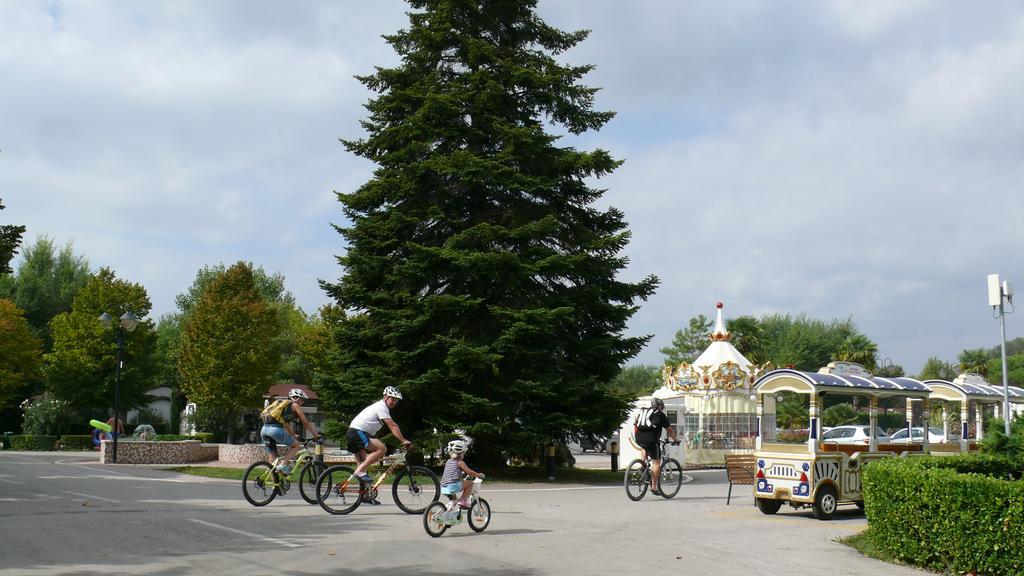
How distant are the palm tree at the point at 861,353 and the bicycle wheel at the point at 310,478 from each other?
5080 cm

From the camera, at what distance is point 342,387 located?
2452 centimetres

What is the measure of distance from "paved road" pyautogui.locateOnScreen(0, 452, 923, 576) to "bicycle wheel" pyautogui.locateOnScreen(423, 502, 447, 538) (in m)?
0.17

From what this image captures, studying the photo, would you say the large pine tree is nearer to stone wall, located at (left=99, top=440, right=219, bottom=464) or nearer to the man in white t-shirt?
the man in white t-shirt

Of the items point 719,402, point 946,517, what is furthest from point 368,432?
point 719,402

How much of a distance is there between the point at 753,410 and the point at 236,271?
1228 inches

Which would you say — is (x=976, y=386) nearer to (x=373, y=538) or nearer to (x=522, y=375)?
(x=522, y=375)

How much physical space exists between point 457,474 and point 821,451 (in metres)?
7.40

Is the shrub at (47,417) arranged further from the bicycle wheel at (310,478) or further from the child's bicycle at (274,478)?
the bicycle wheel at (310,478)

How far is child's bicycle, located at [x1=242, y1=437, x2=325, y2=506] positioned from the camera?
14.5 metres

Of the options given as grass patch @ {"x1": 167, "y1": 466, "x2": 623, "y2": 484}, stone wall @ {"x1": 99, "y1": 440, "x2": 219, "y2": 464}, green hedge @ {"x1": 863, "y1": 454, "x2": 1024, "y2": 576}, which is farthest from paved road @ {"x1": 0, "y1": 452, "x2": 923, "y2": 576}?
stone wall @ {"x1": 99, "y1": 440, "x2": 219, "y2": 464}

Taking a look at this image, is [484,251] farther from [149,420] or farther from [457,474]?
[149,420]

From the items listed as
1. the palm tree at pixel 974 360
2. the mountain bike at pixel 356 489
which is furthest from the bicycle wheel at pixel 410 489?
the palm tree at pixel 974 360

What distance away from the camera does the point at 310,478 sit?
1451cm

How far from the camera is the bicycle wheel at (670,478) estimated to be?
61.2ft
